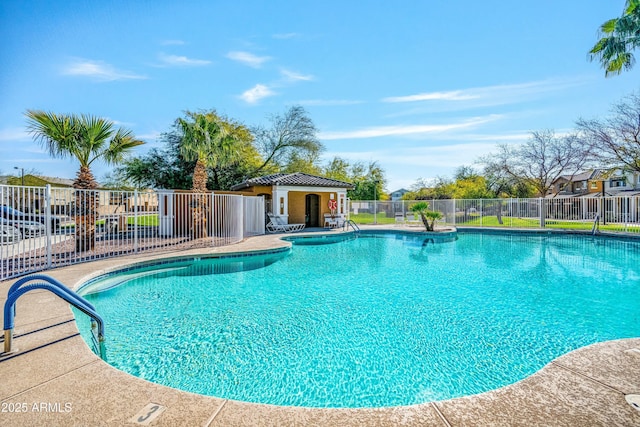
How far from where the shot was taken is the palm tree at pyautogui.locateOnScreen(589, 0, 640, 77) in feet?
41.8

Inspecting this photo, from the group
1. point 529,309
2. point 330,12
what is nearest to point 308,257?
point 529,309

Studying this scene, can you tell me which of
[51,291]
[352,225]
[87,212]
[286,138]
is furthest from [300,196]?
[51,291]

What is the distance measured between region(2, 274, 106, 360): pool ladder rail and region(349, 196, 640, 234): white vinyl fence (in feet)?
73.7

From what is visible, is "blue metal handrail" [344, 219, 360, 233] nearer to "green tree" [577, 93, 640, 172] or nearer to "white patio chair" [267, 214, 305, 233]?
"white patio chair" [267, 214, 305, 233]

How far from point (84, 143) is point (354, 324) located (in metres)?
10.6

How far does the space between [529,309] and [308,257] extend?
746cm

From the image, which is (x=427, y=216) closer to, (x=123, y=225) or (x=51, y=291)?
(x=123, y=225)

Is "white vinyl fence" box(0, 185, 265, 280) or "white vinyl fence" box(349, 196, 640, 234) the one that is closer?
"white vinyl fence" box(0, 185, 265, 280)

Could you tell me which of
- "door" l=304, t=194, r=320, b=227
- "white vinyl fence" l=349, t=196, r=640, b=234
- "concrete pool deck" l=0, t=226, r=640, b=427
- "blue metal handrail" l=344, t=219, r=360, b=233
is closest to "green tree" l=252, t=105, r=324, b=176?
"white vinyl fence" l=349, t=196, r=640, b=234

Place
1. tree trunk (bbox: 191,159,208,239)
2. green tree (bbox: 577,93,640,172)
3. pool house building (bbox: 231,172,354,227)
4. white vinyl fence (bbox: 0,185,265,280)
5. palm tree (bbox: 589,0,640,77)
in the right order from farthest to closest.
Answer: green tree (bbox: 577,93,640,172), pool house building (bbox: 231,172,354,227), tree trunk (bbox: 191,159,208,239), palm tree (bbox: 589,0,640,77), white vinyl fence (bbox: 0,185,265,280)

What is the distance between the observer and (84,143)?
10.1 metres

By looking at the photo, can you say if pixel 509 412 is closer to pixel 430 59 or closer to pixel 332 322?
pixel 332 322

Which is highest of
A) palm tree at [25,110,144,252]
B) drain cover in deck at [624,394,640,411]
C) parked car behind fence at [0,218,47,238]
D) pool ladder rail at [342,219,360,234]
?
palm tree at [25,110,144,252]

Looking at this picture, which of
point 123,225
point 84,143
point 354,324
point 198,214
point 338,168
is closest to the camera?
point 354,324
